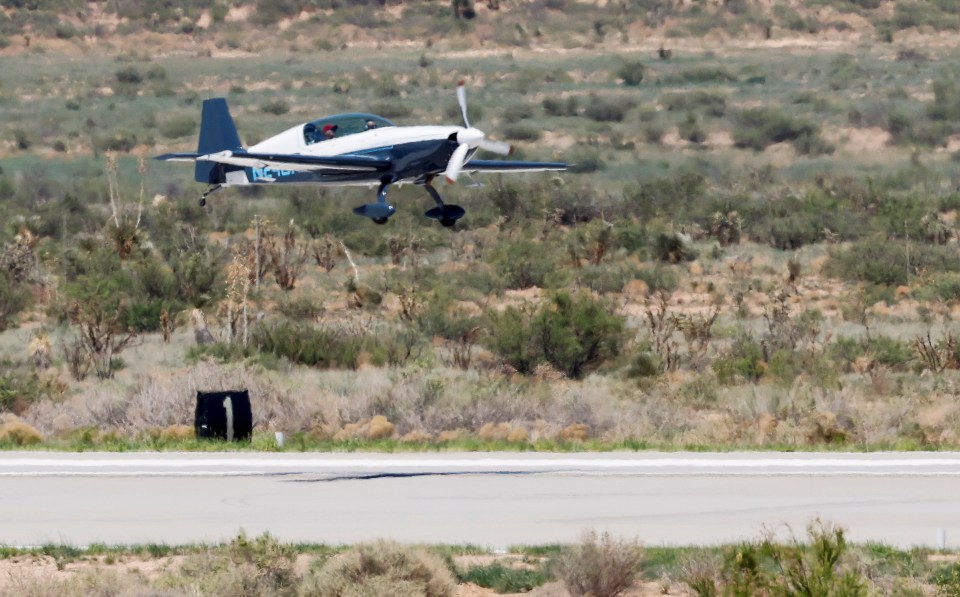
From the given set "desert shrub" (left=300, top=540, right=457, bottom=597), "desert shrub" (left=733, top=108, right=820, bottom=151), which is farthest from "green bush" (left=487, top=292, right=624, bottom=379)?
"desert shrub" (left=733, top=108, right=820, bottom=151)

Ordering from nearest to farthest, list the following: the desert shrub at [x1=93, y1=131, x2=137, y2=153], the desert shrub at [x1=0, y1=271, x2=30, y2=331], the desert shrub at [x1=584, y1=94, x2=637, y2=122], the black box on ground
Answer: the black box on ground, the desert shrub at [x1=0, y1=271, x2=30, y2=331], the desert shrub at [x1=93, y1=131, x2=137, y2=153], the desert shrub at [x1=584, y1=94, x2=637, y2=122]

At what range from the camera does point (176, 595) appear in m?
12.4

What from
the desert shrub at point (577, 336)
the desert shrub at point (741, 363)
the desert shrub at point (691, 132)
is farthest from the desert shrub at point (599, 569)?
the desert shrub at point (691, 132)

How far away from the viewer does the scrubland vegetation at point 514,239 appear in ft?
90.5

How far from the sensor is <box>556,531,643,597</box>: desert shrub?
13039mm

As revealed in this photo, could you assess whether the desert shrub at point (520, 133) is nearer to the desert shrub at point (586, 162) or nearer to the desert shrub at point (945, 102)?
the desert shrub at point (586, 162)

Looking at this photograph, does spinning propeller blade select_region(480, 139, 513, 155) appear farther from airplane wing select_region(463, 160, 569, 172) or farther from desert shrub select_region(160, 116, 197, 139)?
desert shrub select_region(160, 116, 197, 139)

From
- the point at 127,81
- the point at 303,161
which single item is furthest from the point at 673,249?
the point at 127,81

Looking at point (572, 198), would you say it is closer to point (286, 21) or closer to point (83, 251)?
point (83, 251)

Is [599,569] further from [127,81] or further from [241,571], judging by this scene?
[127,81]

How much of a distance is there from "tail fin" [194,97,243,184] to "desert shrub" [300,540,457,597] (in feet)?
84.0

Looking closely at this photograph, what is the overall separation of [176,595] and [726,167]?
64963mm

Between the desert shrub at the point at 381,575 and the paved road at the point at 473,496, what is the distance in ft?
8.04

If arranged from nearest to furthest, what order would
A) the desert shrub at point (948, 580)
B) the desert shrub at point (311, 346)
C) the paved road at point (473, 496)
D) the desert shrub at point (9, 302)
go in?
the desert shrub at point (948, 580) < the paved road at point (473, 496) < the desert shrub at point (311, 346) < the desert shrub at point (9, 302)
